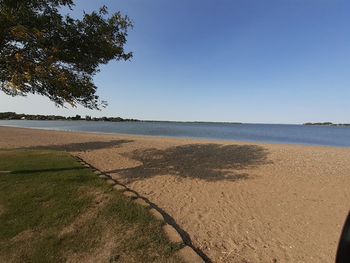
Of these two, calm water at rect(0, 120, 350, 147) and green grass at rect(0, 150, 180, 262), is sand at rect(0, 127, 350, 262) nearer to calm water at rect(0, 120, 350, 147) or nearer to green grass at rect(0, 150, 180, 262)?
green grass at rect(0, 150, 180, 262)

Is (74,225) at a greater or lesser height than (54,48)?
lesser

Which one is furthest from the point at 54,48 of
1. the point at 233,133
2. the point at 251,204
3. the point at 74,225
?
the point at 233,133

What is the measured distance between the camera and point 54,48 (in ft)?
26.5

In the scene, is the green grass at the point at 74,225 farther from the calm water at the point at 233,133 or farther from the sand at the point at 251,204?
the calm water at the point at 233,133

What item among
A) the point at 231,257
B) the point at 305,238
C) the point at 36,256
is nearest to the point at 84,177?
the point at 36,256

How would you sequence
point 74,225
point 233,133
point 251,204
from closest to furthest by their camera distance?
point 74,225
point 251,204
point 233,133

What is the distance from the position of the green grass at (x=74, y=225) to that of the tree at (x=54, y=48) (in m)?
2.95

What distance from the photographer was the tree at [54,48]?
7.75 m

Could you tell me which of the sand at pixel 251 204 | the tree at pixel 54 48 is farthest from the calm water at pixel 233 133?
the tree at pixel 54 48

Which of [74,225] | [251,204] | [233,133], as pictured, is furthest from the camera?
[233,133]

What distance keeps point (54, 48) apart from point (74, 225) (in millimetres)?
5083

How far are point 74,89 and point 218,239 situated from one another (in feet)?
20.0

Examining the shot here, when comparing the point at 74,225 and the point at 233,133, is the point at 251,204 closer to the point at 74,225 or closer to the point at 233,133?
the point at 74,225

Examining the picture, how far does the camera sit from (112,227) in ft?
19.1
